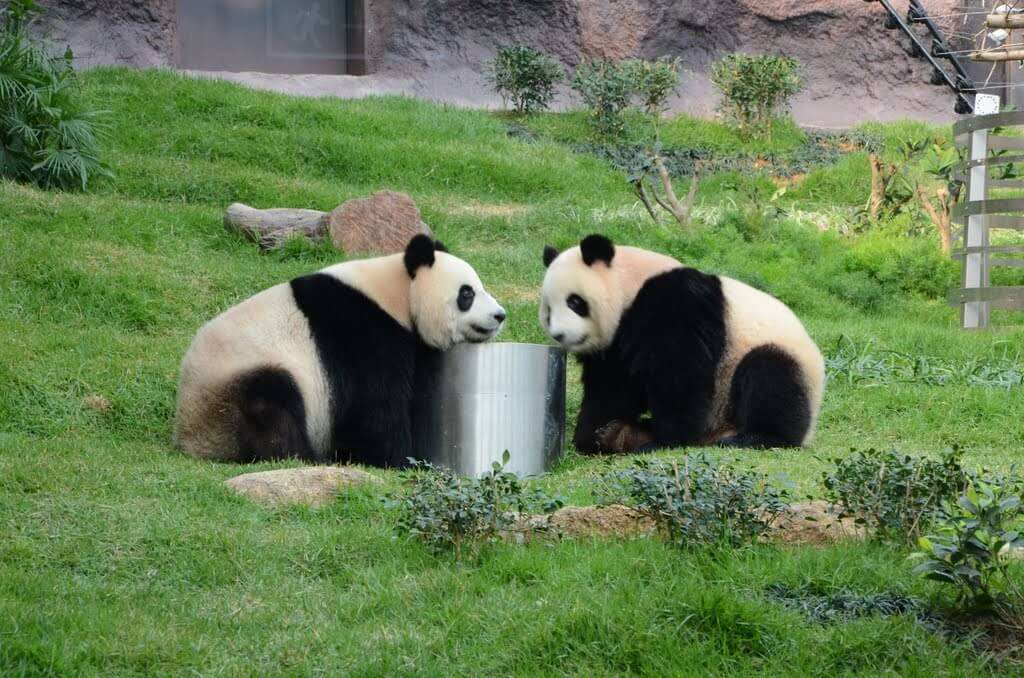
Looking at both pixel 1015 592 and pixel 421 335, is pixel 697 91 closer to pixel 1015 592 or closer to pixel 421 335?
pixel 421 335

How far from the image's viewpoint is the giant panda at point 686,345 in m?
6.81

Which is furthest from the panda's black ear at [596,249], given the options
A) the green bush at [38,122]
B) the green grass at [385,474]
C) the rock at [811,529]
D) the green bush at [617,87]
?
the green bush at [617,87]

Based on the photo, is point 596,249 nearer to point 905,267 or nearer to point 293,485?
point 293,485

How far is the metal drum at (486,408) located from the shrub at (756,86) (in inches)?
500

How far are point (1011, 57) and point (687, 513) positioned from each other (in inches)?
396

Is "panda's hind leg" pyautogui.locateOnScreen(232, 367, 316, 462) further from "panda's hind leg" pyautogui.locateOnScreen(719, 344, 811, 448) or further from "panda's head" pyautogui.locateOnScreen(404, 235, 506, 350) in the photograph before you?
"panda's hind leg" pyautogui.locateOnScreen(719, 344, 811, 448)

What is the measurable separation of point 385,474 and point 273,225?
18.4 ft

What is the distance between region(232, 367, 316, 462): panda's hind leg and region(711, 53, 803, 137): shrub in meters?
13.5

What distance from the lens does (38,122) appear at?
11867 mm

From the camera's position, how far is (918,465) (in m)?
4.58

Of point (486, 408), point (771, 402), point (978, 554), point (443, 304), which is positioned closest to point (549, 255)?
point (443, 304)

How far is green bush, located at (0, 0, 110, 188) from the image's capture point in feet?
38.1

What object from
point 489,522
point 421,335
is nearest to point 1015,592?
point 489,522

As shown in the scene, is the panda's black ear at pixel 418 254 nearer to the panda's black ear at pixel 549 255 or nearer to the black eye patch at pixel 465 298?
the black eye patch at pixel 465 298
